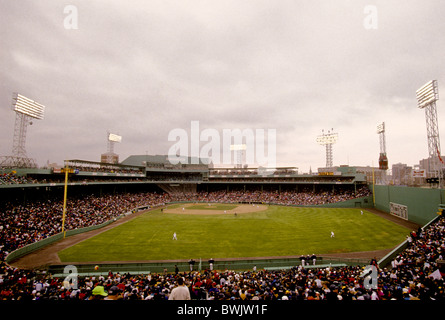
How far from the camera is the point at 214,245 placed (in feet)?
85.4

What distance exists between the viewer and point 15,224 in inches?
1061

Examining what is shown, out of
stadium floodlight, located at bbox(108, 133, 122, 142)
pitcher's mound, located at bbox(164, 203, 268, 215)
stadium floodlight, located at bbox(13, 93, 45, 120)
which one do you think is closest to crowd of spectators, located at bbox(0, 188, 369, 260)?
pitcher's mound, located at bbox(164, 203, 268, 215)

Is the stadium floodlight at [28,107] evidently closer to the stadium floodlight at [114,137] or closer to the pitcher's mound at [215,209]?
the pitcher's mound at [215,209]

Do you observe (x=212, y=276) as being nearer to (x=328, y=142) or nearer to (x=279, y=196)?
(x=279, y=196)

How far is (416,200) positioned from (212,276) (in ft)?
122

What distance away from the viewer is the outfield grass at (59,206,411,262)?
23.6 m

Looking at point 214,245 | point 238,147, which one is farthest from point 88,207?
point 238,147

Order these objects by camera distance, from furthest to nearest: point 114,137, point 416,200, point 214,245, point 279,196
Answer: point 114,137
point 279,196
point 416,200
point 214,245

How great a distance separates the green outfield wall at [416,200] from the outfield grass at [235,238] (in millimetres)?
3754

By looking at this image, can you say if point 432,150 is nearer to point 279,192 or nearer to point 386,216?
point 386,216

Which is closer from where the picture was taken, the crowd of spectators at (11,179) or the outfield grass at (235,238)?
the outfield grass at (235,238)

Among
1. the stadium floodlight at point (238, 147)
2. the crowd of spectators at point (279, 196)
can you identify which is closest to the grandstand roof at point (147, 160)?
the stadium floodlight at point (238, 147)

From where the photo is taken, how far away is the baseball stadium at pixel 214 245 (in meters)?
10.8
